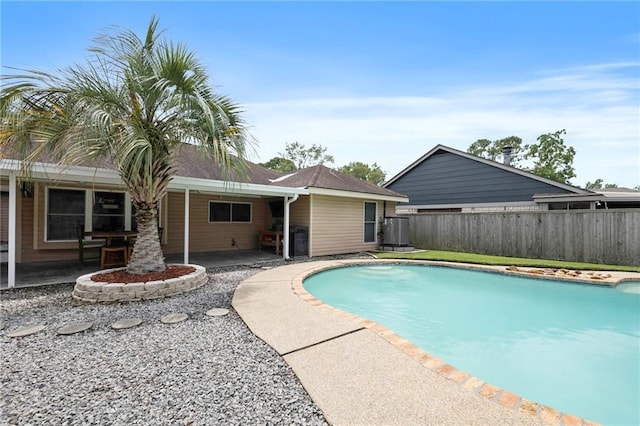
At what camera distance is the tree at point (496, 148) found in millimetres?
28781

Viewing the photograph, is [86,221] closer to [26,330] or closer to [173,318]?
[26,330]

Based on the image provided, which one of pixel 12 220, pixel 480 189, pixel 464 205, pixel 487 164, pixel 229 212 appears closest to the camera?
pixel 12 220

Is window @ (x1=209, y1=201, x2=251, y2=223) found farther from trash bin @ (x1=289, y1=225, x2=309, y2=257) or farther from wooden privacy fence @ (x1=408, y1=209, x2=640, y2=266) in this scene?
wooden privacy fence @ (x1=408, y1=209, x2=640, y2=266)

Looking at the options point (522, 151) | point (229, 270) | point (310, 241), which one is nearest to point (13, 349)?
point (229, 270)

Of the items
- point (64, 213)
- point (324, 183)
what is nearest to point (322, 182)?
point (324, 183)

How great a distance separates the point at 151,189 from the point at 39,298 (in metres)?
2.55

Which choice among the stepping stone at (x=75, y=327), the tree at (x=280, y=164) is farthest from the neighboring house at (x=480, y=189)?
the tree at (x=280, y=164)

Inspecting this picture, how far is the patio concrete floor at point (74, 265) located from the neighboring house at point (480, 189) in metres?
9.81

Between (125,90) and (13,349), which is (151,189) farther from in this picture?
(13,349)

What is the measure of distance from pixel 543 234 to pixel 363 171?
88.0ft

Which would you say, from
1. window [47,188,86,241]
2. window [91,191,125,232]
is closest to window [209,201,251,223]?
window [91,191,125,232]

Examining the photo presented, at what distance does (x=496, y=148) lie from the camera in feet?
110

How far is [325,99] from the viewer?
43.0 feet

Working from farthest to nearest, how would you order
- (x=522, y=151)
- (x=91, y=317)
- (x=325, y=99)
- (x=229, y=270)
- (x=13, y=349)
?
(x=522, y=151) < (x=325, y=99) < (x=229, y=270) < (x=91, y=317) < (x=13, y=349)
